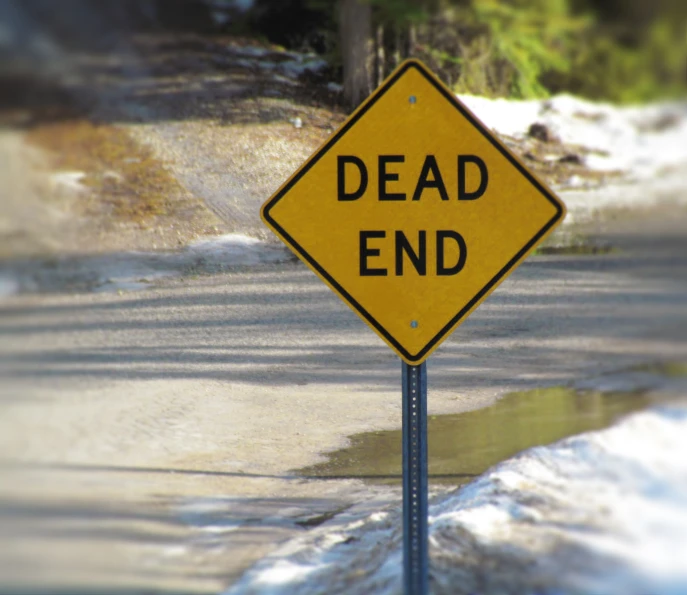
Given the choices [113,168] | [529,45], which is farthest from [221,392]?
[529,45]

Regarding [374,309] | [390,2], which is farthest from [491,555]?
[390,2]

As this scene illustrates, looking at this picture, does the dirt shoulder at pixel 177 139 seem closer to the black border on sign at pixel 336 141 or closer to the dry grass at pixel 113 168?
the dry grass at pixel 113 168

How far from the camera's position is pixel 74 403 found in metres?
2.58

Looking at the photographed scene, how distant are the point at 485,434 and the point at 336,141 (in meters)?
2.08

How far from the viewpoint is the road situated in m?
2.50

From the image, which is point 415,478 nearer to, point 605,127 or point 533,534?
point 533,534

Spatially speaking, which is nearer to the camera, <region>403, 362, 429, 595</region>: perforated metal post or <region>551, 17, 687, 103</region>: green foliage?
<region>403, 362, 429, 595</region>: perforated metal post

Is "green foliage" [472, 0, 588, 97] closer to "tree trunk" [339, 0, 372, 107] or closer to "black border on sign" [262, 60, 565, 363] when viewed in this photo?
"tree trunk" [339, 0, 372, 107]

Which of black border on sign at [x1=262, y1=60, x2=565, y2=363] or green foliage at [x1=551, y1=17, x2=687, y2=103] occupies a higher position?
green foliage at [x1=551, y1=17, x2=687, y2=103]

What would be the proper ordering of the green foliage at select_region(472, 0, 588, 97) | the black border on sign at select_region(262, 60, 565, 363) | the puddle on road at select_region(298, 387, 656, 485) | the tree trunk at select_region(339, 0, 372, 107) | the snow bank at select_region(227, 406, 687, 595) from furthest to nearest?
the green foliage at select_region(472, 0, 588, 97) → the puddle on road at select_region(298, 387, 656, 485) → the tree trunk at select_region(339, 0, 372, 107) → the snow bank at select_region(227, 406, 687, 595) → the black border on sign at select_region(262, 60, 565, 363)

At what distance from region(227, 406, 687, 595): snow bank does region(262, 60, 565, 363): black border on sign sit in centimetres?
104

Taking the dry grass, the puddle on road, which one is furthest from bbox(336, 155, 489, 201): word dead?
the puddle on road

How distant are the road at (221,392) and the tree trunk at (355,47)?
3.02 feet

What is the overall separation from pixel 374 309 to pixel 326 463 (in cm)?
141
